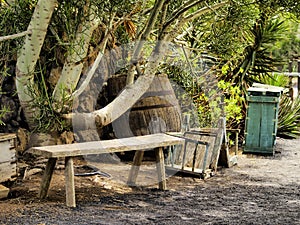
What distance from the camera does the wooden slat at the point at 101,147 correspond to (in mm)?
4535

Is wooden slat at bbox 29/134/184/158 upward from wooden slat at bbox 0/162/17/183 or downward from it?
upward

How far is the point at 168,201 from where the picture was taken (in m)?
5.07

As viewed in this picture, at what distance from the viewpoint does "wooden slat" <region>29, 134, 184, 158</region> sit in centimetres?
454

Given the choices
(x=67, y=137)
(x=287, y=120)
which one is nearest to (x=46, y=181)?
(x=67, y=137)

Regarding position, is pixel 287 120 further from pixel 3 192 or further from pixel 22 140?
pixel 3 192

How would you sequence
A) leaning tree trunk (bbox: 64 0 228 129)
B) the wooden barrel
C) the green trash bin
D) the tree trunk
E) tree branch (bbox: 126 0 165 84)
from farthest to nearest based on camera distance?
the green trash bin
the wooden barrel
leaning tree trunk (bbox: 64 0 228 129)
tree branch (bbox: 126 0 165 84)
the tree trunk

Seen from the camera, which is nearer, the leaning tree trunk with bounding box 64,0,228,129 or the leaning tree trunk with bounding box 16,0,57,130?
the leaning tree trunk with bounding box 16,0,57,130

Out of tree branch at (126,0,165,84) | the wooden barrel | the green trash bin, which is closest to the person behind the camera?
tree branch at (126,0,165,84)

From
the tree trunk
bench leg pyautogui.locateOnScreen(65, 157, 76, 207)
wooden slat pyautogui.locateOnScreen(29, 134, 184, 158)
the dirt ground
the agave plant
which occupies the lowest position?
the dirt ground

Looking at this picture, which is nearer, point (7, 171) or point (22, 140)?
point (7, 171)

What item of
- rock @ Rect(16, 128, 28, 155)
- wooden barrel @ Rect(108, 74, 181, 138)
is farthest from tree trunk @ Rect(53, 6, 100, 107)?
wooden barrel @ Rect(108, 74, 181, 138)

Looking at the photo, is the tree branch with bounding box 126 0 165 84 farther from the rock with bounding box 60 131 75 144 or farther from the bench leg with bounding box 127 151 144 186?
the rock with bounding box 60 131 75 144

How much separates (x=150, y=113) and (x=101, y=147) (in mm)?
2095

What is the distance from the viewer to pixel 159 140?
5.44 m
